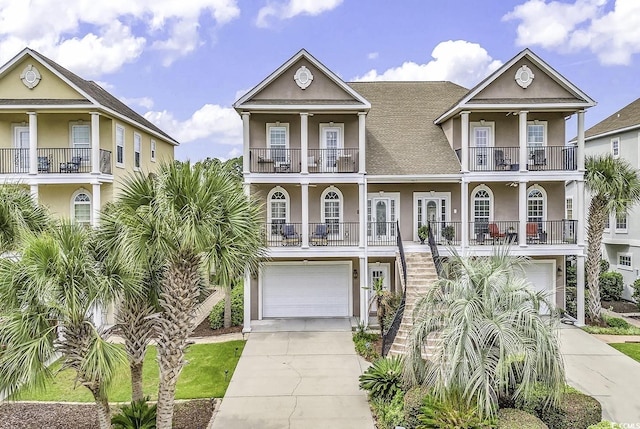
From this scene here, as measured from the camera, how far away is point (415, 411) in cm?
888

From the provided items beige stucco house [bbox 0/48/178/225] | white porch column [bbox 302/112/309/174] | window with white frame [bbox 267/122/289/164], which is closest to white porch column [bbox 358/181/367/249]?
white porch column [bbox 302/112/309/174]

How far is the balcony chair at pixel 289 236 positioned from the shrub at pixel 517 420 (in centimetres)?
1089

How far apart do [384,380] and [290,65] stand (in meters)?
13.2

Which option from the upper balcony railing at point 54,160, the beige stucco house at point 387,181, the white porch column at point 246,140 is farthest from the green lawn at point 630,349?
the upper balcony railing at point 54,160

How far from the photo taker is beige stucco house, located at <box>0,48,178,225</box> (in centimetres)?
1708

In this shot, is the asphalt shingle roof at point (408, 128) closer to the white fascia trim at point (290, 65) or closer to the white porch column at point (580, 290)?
the white fascia trim at point (290, 65)

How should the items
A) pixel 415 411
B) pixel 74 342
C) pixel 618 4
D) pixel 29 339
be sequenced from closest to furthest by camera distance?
pixel 29 339, pixel 74 342, pixel 415 411, pixel 618 4

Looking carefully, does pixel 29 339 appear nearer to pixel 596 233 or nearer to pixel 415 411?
pixel 415 411

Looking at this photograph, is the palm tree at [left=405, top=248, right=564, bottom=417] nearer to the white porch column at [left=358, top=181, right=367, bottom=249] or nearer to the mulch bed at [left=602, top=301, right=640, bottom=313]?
the white porch column at [left=358, top=181, right=367, bottom=249]

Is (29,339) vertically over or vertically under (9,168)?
under

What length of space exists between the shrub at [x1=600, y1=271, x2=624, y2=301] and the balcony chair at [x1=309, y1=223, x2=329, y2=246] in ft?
52.2

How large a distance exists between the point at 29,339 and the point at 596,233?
808 inches

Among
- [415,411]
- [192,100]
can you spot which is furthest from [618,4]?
[192,100]

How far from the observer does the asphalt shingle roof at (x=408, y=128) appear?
18.8 metres
